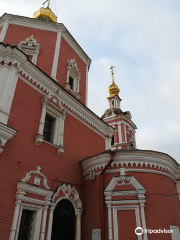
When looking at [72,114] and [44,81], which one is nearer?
[44,81]

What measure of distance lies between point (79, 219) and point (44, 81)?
18.7 feet

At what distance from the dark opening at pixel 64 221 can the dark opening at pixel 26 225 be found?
0.91 meters

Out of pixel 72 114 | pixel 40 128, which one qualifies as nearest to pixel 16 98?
pixel 40 128

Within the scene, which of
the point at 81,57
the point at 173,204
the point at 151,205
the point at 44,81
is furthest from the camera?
the point at 81,57

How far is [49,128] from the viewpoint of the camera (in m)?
9.16

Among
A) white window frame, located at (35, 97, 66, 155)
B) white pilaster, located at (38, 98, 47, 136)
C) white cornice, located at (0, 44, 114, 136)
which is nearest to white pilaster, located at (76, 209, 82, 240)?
white window frame, located at (35, 97, 66, 155)

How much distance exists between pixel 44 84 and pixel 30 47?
2.92m

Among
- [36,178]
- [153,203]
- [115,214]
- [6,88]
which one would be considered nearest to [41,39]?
[6,88]

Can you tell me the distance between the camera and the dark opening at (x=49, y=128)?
888 centimetres

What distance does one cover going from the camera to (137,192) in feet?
25.2

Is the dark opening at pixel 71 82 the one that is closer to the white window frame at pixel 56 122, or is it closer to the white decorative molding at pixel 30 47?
the white decorative molding at pixel 30 47

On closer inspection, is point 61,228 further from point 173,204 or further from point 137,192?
point 173,204

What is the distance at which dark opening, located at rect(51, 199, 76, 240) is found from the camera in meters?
7.53

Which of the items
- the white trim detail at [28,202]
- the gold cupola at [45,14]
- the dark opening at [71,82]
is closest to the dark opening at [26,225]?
the white trim detail at [28,202]
